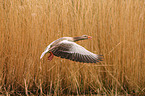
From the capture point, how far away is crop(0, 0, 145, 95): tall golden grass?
1.81 m

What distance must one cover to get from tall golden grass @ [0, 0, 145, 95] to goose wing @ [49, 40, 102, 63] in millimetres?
493

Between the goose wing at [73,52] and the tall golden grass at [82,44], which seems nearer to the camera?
the goose wing at [73,52]

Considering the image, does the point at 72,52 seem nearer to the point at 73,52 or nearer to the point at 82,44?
the point at 73,52

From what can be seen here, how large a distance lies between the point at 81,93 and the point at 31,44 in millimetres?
720

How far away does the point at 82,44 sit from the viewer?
177 centimetres

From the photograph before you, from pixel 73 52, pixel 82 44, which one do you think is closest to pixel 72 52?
pixel 73 52

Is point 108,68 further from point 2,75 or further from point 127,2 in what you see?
point 2,75

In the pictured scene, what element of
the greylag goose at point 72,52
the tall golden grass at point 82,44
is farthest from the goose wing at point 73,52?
the tall golden grass at point 82,44

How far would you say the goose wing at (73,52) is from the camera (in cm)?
118

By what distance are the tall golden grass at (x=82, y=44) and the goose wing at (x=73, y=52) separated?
493 millimetres

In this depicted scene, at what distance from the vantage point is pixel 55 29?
1.81 metres

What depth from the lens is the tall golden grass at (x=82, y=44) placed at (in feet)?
5.94

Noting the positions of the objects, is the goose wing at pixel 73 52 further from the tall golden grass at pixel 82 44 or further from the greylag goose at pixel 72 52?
the tall golden grass at pixel 82 44

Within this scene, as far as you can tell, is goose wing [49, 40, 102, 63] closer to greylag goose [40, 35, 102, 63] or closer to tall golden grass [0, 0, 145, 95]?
greylag goose [40, 35, 102, 63]
